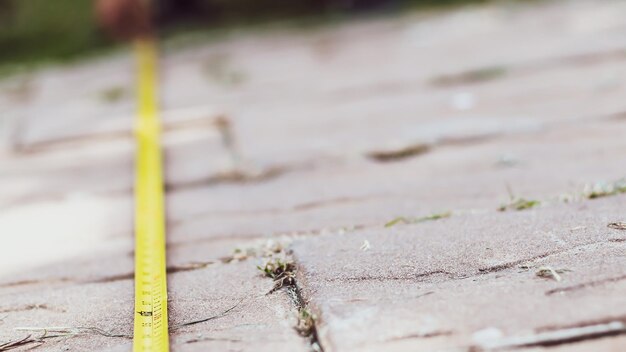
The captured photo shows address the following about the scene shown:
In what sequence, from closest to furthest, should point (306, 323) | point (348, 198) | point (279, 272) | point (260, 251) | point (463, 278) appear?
point (306, 323)
point (463, 278)
point (279, 272)
point (260, 251)
point (348, 198)

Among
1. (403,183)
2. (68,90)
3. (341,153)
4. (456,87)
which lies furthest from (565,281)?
(68,90)

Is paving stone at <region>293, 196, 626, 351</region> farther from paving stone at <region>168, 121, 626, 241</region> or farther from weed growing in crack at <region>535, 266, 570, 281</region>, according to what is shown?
paving stone at <region>168, 121, 626, 241</region>

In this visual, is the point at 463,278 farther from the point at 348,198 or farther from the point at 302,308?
the point at 348,198

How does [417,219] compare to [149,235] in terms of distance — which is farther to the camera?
[149,235]

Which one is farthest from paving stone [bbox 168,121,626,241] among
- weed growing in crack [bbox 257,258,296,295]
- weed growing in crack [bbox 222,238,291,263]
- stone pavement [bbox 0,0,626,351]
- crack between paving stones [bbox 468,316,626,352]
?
crack between paving stones [bbox 468,316,626,352]

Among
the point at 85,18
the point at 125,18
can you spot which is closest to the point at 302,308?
the point at 125,18

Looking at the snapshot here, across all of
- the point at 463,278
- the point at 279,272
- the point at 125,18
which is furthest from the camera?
the point at 125,18

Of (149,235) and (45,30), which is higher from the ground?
(45,30)

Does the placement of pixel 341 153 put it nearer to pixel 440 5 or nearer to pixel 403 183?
pixel 403 183
